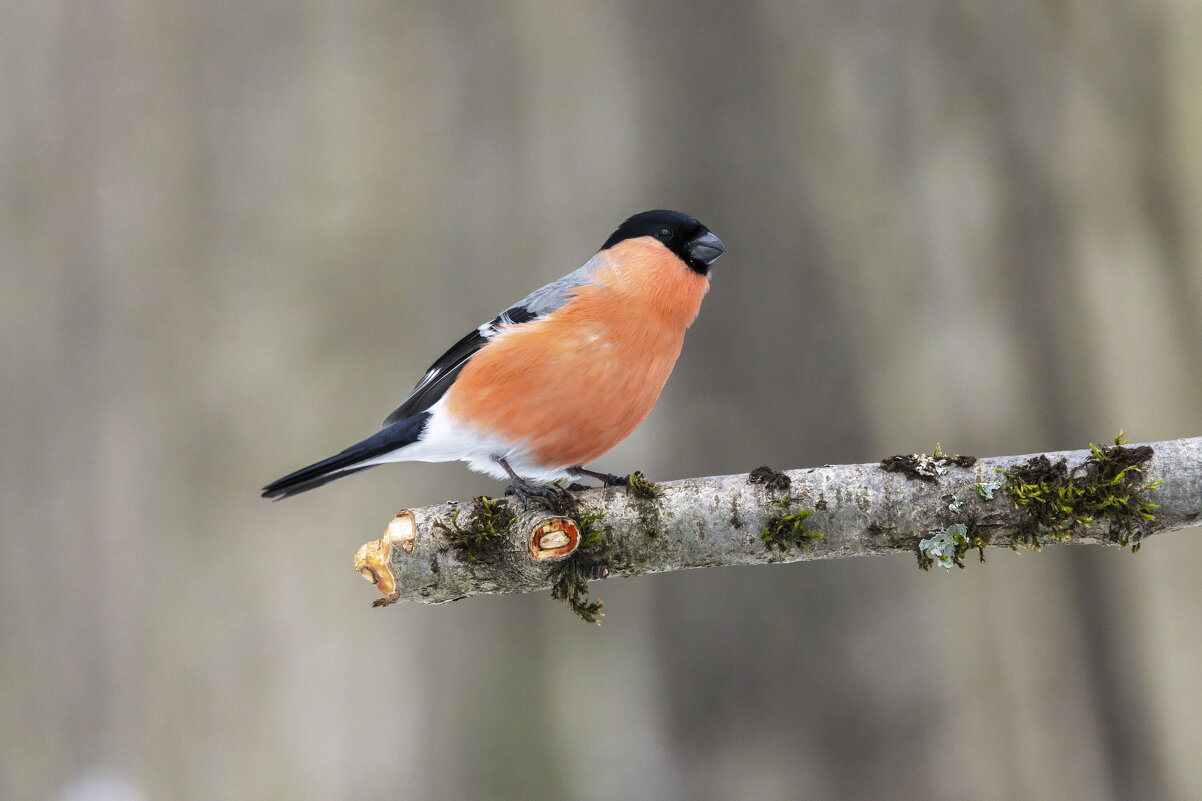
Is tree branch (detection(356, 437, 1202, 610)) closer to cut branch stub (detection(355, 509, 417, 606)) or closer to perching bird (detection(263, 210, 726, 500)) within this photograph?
cut branch stub (detection(355, 509, 417, 606))

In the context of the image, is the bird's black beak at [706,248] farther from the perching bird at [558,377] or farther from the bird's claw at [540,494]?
the bird's claw at [540,494]

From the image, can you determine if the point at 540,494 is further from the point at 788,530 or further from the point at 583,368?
the point at 788,530

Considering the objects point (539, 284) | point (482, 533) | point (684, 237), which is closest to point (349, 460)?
point (482, 533)

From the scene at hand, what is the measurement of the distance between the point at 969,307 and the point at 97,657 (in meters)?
3.27

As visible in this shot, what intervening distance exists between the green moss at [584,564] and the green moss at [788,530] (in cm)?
26

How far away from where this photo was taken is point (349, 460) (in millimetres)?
1678

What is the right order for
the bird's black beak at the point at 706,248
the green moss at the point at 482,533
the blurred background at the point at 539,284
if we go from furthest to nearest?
the blurred background at the point at 539,284
the bird's black beak at the point at 706,248
the green moss at the point at 482,533

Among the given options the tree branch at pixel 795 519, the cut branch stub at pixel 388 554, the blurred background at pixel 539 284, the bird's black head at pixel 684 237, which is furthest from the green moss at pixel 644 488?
the blurred background at pixel 539 284

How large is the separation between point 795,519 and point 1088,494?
41 cm

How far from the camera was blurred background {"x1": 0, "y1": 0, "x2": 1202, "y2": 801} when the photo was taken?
103 inches

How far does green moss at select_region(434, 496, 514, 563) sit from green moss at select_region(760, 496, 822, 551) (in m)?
0.43

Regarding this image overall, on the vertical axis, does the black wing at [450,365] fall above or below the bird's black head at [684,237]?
below

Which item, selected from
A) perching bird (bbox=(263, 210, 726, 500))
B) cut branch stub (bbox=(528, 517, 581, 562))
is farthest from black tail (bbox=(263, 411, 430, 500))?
cut branch stub (bbox=(528, 517, 581, 562))

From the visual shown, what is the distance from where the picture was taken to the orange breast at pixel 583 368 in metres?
1.71
